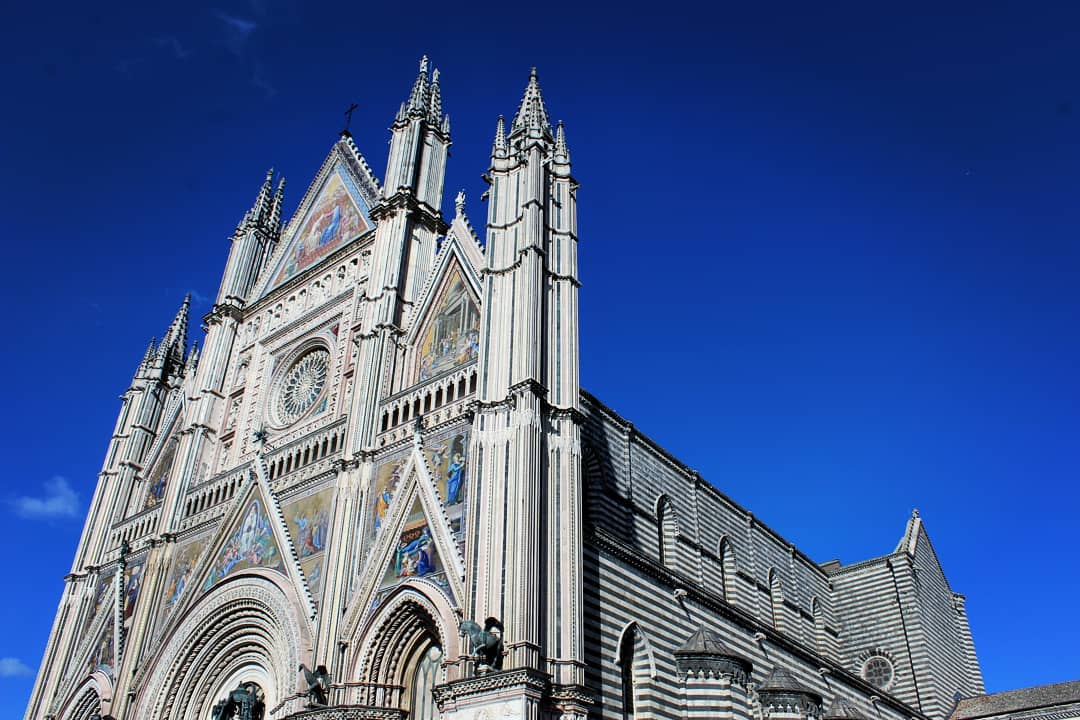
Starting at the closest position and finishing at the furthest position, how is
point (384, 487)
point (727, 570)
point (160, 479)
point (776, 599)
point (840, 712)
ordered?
1. point (384, 487)
2. point (840, 712)
3. point (727, 570)
4. point (160, 479)
5. point (776, 599)

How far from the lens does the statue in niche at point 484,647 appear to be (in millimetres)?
15133

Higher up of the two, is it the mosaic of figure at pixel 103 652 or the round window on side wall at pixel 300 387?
the round window on side wall at pixel 300 387

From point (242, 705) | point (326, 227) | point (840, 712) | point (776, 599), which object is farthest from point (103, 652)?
point (776, 599)

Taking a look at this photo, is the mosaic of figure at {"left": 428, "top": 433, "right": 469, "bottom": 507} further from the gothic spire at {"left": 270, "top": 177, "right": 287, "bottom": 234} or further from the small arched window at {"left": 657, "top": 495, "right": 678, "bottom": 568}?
the gothic spire at {"left": 270, "top": 177, "right": 287, "bottom": 234}

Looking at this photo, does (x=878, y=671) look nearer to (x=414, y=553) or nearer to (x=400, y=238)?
(x=414, y=553)

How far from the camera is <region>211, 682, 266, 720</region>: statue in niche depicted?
19625mm

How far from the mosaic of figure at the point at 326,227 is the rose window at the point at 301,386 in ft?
12.3

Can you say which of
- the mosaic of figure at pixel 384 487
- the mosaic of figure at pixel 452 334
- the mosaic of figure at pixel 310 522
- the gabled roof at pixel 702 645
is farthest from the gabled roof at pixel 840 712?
the mosaic of figure at pixel 310 522

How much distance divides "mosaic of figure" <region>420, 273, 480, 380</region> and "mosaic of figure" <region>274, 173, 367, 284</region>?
6.40m

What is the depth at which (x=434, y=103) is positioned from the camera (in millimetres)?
28625

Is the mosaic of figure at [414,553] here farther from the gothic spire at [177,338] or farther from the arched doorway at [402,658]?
the gothic spire at [177,338]

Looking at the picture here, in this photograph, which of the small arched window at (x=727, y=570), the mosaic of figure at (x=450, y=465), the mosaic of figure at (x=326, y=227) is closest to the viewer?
the mosaic of figure at (x=450, y=465)

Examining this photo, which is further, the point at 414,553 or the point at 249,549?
the point at 249,549

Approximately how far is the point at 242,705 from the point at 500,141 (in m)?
15.2
